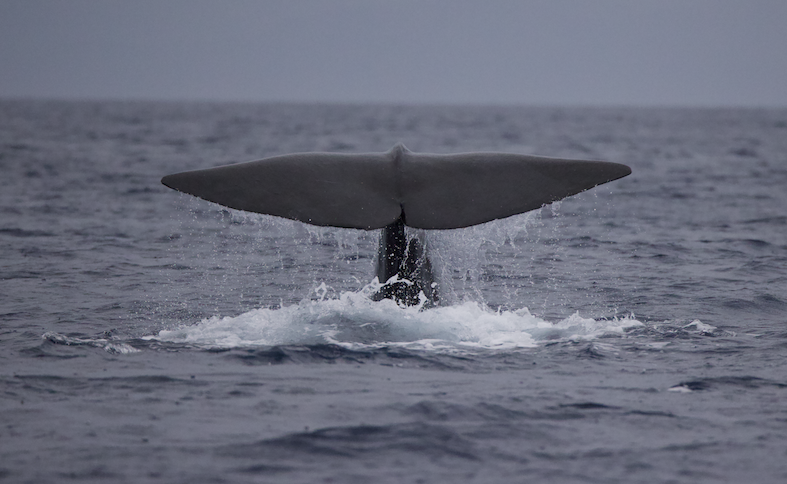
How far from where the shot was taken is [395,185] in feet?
23.4

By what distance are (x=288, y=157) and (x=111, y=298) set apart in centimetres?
384

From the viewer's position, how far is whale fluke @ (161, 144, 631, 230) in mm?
6719

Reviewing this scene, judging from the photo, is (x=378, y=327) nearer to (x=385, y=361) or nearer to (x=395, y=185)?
(x=385, y=361)

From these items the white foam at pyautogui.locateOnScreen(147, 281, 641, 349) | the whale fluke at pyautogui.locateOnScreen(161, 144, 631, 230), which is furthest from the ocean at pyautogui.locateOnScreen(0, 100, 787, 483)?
the whale fluke at pyautogui.locateOnScreen(161, 144, 631, 230)

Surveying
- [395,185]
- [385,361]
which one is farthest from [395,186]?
[385,361]

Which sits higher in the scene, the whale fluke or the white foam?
the whale fluke

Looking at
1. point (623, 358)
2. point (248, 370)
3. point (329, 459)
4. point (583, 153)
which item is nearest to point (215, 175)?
point (248, 370)

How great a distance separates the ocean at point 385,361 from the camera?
18.0 feet

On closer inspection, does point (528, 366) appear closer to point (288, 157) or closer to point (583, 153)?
point (288, 157)

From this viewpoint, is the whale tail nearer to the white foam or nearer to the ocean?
the ocean

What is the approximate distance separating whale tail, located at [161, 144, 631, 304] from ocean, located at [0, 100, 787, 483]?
44cm

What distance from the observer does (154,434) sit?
5.79 metres

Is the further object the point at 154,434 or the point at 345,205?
the point at 345,205

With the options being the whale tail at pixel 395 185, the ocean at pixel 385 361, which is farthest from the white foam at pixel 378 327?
the whale tail at pixel 395 185
